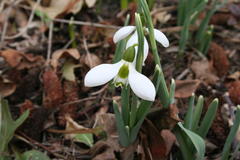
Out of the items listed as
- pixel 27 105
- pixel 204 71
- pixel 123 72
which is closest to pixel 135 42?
pixel 123 72

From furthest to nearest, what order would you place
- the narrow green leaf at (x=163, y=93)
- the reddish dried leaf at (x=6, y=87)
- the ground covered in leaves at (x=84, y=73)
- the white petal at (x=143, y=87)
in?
1. the reddish dried leaf at (x=6, y=87)
2. the ground covered in leaves at (x=84, y=73)
3. the narrow green leaf at (x=163, y=93)
4. the white petal at (x=143, y=87)

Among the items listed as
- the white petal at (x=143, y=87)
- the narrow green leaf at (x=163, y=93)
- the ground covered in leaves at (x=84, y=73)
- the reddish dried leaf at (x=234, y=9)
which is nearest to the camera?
the white petal at (x=143, y=87)

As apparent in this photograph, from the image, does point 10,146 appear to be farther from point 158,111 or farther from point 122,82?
point 122,82

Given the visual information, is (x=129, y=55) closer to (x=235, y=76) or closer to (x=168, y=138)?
(x=168, y=138)

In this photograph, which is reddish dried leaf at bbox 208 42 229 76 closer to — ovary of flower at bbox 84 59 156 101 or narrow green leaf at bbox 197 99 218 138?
narrow green leaf at bbox 197 99 218 138

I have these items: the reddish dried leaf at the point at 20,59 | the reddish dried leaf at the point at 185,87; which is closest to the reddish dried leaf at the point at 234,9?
the reddish dried leaf at the point at 185,87

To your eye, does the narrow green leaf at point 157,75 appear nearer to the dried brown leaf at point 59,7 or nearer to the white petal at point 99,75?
the white petal at point 99,75

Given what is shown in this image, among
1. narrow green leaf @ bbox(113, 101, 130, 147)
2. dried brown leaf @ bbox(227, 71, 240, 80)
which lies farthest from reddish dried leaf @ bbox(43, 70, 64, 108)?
dried brown leaf @ bbox(227, 71, 240, 80)
